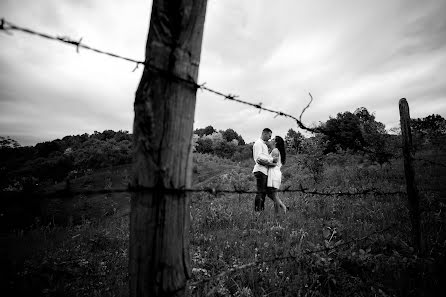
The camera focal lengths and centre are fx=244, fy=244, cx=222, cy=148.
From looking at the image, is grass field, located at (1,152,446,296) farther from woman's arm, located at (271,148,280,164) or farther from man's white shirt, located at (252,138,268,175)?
woman's arm, located at (271,148,280,164)

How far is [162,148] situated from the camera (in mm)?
1115

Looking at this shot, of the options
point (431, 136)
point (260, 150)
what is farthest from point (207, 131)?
point (260, 150)

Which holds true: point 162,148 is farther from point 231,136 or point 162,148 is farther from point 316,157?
point 231,136

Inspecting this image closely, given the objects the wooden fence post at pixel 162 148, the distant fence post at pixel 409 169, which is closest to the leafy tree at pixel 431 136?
the distant fence post at pixel 409 169

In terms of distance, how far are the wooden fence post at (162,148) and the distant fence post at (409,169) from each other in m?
2.90

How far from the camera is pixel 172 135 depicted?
1.13 m

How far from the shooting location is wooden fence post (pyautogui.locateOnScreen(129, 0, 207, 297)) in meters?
1.12

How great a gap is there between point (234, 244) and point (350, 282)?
6.10 feet

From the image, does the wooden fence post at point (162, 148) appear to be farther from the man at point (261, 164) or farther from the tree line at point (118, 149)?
the man at point (261, 164)

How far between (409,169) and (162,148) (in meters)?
3.09

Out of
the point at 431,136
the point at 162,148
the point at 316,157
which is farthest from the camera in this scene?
the point at 431,136

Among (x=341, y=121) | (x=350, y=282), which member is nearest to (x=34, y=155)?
(x=350, y=282)

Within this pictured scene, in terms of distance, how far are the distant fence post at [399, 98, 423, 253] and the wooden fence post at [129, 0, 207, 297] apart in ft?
9.52

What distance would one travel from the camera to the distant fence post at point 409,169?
2891 millimetres
